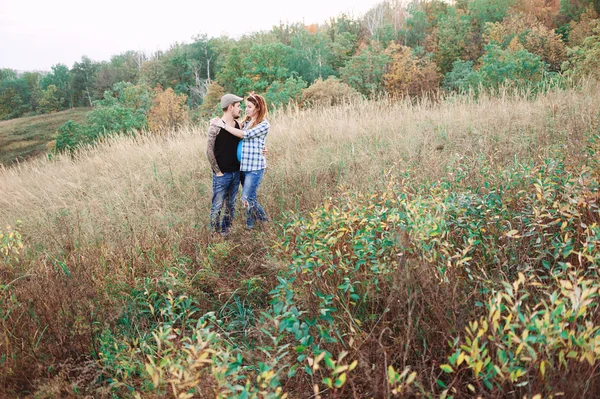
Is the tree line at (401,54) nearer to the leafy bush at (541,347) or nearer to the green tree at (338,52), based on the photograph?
the green tree at (338,52)

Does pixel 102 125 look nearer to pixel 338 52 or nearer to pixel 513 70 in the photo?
pixel 513 70

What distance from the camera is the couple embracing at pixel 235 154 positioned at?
192 inches

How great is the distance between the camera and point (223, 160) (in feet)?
16.4

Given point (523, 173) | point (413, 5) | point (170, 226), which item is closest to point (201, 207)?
point (170, 226)

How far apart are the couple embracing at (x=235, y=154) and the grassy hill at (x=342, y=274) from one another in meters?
0.30

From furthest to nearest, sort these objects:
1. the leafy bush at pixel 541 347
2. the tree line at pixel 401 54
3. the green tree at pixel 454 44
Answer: the green tree at pixel 454 44, the tree line at pixel 401 54, the leafy bush at pixel 541 347

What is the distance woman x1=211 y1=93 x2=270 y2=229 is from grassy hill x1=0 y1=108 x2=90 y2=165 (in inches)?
2231

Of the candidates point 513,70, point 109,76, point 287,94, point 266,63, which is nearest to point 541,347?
point 513,70

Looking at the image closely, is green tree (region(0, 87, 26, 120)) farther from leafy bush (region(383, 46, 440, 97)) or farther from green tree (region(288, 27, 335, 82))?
leafy bush (region(383, 46, 440, 97))

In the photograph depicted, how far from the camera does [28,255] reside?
4.52 meters

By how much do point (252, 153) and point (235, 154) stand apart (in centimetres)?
25

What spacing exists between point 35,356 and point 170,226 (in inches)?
92.5

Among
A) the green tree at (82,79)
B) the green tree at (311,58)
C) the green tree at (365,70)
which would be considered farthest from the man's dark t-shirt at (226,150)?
the green tree at (82,79)

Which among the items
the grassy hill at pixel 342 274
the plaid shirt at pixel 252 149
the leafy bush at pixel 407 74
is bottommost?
the grassy hill at pixel 342 274
